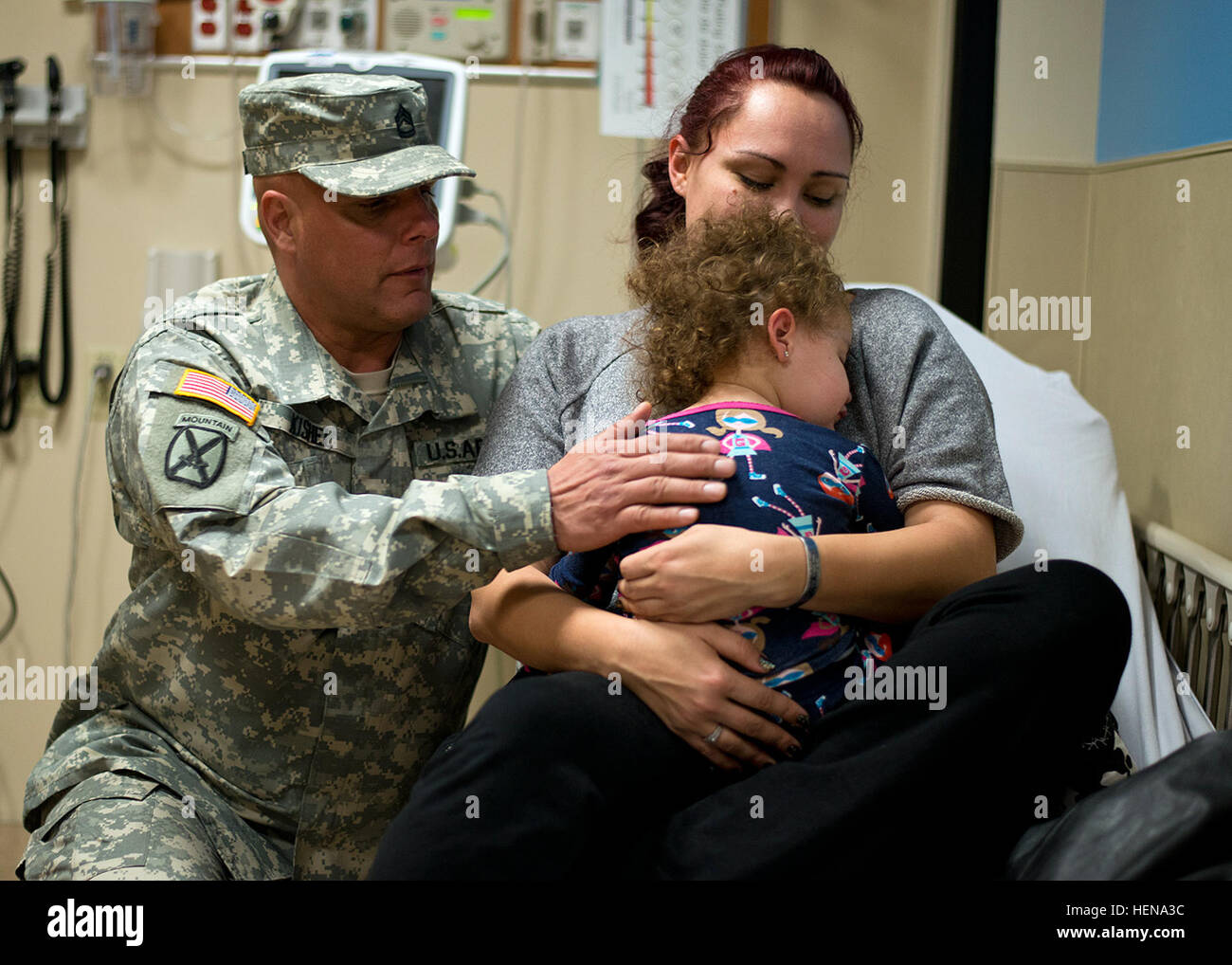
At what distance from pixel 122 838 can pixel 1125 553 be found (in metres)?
1.71

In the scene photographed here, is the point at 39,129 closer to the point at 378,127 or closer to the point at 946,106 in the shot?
the point at 378,127

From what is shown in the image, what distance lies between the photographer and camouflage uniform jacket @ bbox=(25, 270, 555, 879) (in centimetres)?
145

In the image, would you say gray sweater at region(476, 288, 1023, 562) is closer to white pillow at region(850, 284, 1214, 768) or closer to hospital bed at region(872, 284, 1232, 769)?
white pillow at region(850, 284, 1214, 768)

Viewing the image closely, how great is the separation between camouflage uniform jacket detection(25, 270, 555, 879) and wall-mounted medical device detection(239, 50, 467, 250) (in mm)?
444

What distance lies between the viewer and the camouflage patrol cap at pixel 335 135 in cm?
161

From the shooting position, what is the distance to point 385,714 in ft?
5.65

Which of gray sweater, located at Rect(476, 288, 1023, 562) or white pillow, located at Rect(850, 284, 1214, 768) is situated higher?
gray sweater, located at Rect(476, 288, 1023, 562)

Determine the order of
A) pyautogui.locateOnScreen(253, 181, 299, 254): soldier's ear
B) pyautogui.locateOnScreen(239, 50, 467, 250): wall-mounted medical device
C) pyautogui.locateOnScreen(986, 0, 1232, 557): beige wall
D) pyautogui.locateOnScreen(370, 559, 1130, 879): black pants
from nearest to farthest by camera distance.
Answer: pyautogui.locateOnScreen(370, 559, 1130, 879): black pants, pyautogui.locateOnScreen(253, 181, 299, 254): soldier's ear, pyautogui.locateOnScreen(986, 0, 1232, 557): beige wall, pyautogui.locateOnScreen(239, 50, 467, 250): wall-mounted medical device

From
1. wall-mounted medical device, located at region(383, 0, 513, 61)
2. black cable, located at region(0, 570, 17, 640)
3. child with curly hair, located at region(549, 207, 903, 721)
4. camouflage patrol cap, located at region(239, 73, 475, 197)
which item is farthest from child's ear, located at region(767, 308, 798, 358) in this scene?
black cable, located at region(0, 570, 17, 640)

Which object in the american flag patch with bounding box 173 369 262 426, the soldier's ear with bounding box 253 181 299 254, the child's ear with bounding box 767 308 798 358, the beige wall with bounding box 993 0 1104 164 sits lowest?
the american flag patch with bounding box 173 369 262 426

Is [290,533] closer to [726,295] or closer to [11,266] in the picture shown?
[726,295]

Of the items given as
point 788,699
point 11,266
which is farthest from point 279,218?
point 11,266

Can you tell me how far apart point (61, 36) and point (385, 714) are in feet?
7.15
